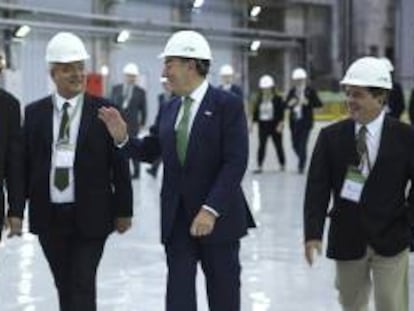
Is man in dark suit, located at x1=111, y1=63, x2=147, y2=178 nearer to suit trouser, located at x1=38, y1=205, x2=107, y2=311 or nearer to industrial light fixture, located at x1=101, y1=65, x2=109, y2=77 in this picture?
suit trouser, located at x1=38, y1=205, x2=107, y2=311

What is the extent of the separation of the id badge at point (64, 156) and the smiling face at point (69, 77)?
0.90 feet

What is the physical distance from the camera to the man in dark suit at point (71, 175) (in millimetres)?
5293

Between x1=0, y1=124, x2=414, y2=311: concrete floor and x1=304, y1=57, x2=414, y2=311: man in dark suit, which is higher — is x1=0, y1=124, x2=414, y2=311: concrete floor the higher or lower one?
the lower one

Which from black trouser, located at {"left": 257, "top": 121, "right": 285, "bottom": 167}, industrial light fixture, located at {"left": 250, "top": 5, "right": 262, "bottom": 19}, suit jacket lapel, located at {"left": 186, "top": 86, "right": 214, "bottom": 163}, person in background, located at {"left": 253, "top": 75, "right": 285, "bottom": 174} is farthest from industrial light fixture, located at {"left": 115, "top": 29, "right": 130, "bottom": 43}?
suit jacket lapel, located at {"left": 186, "top": 86, "right": 214, "bottom": 163}

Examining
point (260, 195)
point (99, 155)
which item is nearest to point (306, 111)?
point (260, 195)

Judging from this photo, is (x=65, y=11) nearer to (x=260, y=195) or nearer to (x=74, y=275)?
(x=260, y=195)

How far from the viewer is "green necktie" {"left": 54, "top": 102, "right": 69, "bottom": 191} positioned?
208 inches

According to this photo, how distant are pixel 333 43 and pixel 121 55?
7493 mm

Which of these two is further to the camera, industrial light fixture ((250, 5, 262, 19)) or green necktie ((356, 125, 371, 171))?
industrial light fixture ((250, 5, 262, 19))

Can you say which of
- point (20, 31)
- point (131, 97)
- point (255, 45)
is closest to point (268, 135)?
point (131, 97)

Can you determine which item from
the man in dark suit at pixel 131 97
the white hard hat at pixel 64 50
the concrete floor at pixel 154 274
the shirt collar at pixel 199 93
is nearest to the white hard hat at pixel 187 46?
the shirt collar at pixel 199 93

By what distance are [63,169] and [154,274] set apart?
3102 millimetres

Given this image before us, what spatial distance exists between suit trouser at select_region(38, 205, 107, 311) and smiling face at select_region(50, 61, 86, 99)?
622 mm

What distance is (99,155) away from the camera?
17.5 ft
